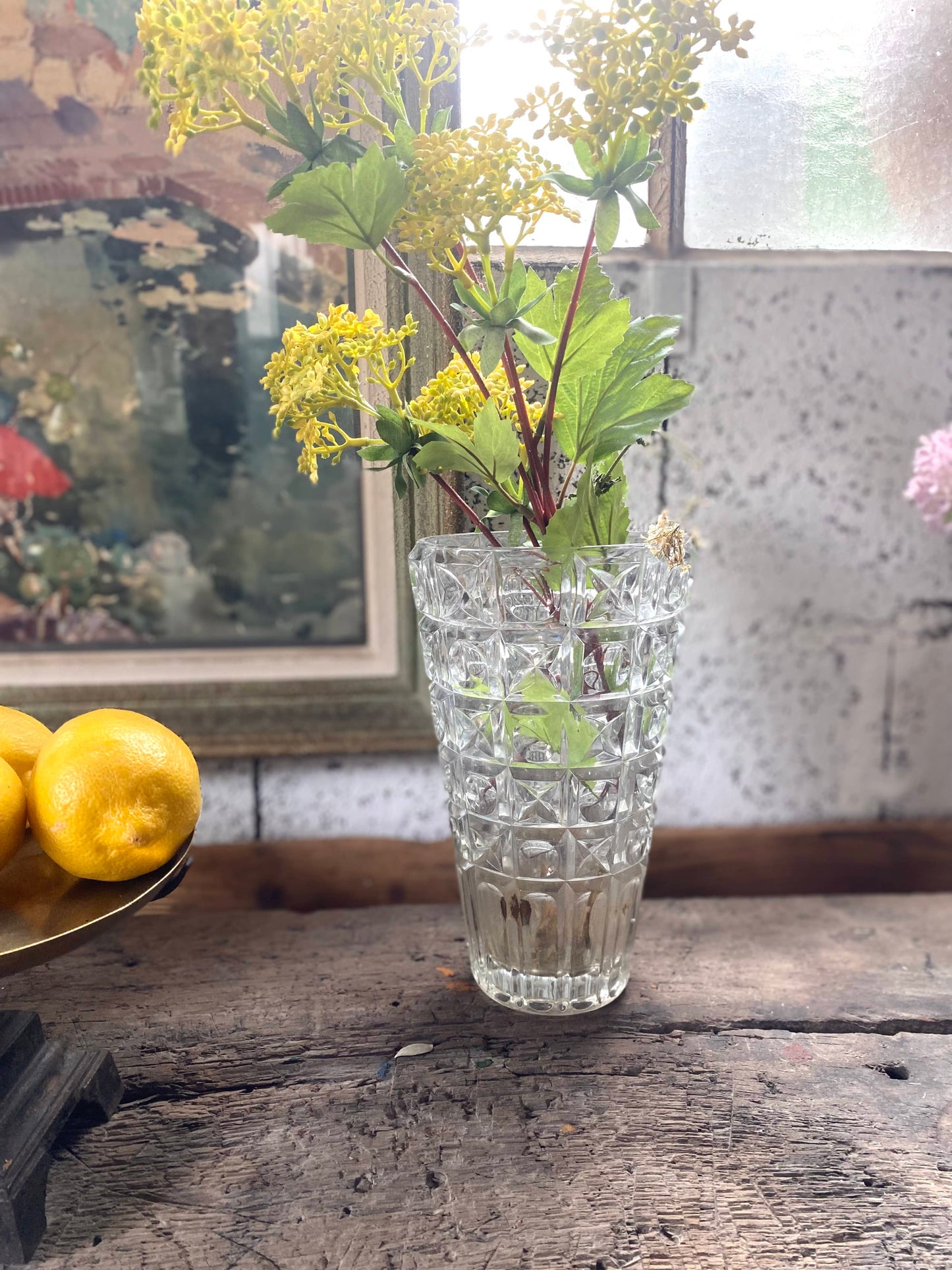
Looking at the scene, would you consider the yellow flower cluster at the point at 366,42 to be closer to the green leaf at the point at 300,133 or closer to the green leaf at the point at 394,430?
the green leaf at the point at 300,133

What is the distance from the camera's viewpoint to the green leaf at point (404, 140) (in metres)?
0.54

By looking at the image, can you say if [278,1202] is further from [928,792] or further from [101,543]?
[928,792]

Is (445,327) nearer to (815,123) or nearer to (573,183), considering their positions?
(573,183)

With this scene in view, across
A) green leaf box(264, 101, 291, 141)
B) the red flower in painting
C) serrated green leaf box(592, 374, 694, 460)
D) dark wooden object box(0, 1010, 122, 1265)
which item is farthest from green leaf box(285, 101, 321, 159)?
dark wooden object box(0, 1010, 122, 1265)

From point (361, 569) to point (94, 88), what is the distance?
0.49 m

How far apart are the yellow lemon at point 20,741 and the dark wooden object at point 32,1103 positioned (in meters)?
0.16

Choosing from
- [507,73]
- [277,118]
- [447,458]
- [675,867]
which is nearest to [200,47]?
[277,118]

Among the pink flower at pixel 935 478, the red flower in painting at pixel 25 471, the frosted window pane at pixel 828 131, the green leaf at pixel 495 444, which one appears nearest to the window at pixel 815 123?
the frosted window pane at pixel 828 131

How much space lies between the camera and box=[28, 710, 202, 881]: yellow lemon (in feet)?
1.77

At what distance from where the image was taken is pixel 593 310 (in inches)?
22.3

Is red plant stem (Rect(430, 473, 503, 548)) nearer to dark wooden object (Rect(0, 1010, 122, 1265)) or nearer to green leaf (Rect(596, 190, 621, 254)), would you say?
green leaf (Rect(596, 190, 621, 254))

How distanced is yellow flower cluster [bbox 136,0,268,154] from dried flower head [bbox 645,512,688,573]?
0.37 metres

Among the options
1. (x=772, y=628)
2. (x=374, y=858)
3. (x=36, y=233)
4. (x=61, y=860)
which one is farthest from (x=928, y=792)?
(x=36, y=233)

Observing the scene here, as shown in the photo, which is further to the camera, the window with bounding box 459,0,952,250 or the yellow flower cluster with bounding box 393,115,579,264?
the window with bounding box 459,0,952,250
